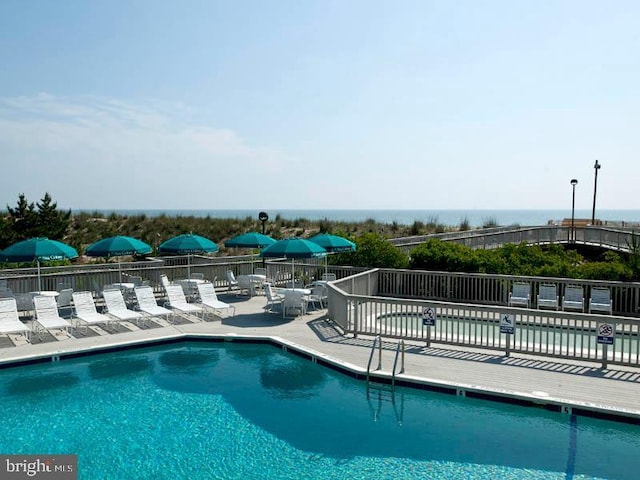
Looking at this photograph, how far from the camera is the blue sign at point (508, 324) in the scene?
33.4ft

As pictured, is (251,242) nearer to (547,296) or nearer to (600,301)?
(547,296)

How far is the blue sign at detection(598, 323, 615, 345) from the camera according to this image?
30.8 feet

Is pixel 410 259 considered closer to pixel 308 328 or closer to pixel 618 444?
pixel 308 328

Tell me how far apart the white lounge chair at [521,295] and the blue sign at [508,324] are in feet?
14.9

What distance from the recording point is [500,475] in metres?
6.61

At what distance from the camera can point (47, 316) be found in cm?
1219

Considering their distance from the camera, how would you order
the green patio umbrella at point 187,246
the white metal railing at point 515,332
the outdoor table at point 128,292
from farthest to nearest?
1. the green patio umbrella at point 187,246
2. the outdoor table at point 128,292
3. the white metal railing at point 515,332

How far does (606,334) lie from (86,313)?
37.0 ft

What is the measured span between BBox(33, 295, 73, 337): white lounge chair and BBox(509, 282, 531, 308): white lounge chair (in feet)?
37.1


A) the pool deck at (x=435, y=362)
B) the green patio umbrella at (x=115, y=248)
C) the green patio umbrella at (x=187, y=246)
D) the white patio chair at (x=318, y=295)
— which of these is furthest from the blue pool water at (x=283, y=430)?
the green patio umbrella at (x=187, y=246)

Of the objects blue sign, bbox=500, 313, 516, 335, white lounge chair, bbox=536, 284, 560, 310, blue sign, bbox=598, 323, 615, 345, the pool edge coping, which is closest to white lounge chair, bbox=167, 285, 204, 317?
the pool edge coping

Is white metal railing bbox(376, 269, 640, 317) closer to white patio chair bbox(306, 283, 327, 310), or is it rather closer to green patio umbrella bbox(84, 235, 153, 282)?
white patio chair bbox(306, 283, 327, 310)

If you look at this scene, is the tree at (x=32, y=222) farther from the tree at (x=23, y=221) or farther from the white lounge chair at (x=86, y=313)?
the white lounge chair at (x=86, y=313)

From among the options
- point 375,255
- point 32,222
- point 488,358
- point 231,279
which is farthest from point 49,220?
point 488,358
